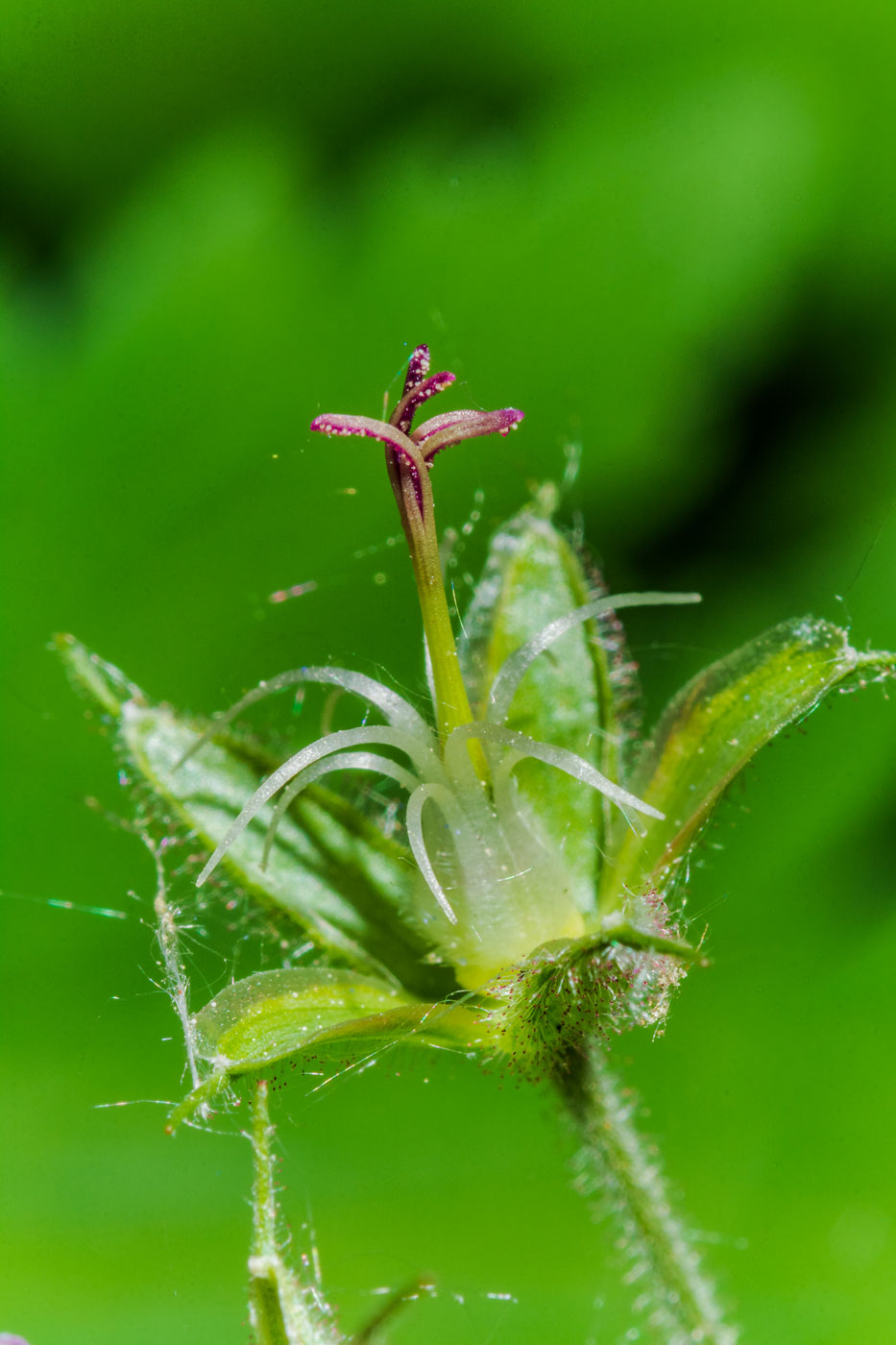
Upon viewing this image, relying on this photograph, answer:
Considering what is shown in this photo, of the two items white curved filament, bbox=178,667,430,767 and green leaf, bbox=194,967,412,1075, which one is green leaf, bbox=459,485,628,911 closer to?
white curved filament, bbox=178,667,430,767

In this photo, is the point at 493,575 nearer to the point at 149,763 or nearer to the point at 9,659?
the point at 149,763

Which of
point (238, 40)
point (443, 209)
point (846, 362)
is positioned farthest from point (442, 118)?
point (846, 362)

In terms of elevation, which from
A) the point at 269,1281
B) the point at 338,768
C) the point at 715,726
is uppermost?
the point at 338,768

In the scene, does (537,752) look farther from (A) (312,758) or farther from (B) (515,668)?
(A) (312,758)

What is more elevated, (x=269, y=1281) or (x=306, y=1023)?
(x=306, y=1023)

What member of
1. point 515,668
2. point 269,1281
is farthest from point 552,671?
point 269,1281

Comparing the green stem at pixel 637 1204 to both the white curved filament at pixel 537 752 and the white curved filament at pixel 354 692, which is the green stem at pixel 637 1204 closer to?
the white curved filament at pixel 537 752

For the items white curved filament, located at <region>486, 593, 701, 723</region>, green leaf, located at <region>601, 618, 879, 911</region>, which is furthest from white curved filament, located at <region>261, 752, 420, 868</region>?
green leaf, located at <region>601, 618, 879, 911</region>
